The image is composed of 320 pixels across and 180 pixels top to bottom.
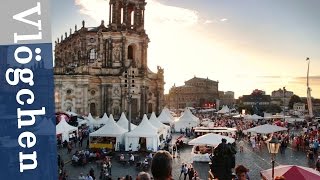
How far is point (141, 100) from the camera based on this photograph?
188 ft

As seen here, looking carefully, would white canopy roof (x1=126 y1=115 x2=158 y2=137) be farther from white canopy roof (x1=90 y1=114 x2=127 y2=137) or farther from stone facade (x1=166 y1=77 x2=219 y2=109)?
stone facade (x1=166 y1=77 x2=219 y2=109)

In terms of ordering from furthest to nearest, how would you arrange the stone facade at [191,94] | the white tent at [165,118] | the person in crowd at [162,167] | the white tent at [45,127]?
the stone facade at [191,94] → the white tent at [165,118] → the white tent at [45,127] → the person in crowd at [162,167]

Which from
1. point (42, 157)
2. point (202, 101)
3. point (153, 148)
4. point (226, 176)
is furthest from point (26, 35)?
point (202, 101)

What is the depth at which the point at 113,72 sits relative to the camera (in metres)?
56.2

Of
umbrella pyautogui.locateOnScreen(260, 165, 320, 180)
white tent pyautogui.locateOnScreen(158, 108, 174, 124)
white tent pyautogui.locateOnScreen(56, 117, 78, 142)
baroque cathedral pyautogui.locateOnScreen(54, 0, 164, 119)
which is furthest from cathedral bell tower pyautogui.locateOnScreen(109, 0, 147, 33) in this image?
umbrella pyautogui.locateOnScreen(260, 165, 320, 180)

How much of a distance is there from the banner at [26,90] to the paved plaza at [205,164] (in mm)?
16483

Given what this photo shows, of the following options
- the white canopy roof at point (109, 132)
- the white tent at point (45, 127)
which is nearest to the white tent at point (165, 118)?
the white canopy roof at point (109, 132)

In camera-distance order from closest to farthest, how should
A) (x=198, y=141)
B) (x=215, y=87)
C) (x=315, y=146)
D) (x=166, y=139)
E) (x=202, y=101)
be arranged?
(x=198, y=141), (x=315, y=146), (x=166, y=139), (x=202, y=101), (x=215, y=87)

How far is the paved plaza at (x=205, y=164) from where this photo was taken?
2170cm

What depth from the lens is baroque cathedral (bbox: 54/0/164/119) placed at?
52875mm

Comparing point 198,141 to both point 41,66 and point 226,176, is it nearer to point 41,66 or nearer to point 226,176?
point 226,176

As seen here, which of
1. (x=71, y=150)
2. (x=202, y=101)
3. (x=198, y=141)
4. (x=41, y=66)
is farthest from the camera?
(x=202, y=101)

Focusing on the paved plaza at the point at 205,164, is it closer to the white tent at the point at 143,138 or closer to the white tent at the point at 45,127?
the white tent at the point at 143,138

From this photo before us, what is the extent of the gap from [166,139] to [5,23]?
3057 cm
